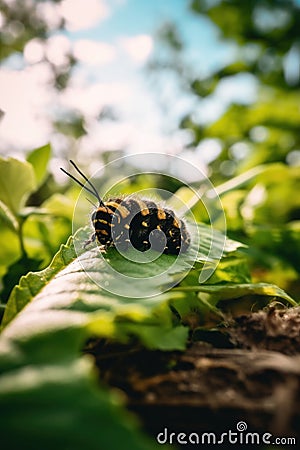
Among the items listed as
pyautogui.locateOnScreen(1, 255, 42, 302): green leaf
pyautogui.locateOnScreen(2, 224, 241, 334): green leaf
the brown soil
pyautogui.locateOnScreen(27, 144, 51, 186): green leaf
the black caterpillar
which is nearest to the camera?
the brown soil

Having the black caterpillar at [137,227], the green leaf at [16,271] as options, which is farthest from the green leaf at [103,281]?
the green leaf at [16,271]

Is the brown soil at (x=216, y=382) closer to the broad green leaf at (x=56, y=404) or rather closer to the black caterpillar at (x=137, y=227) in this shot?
the broad green leaf at (x=56, y=404)

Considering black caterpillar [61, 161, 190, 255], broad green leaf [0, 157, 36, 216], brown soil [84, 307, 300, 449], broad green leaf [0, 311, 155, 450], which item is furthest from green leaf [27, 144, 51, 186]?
broad green leaf [0, 311, 155, 450]

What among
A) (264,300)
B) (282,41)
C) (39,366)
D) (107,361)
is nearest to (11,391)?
(39,366)

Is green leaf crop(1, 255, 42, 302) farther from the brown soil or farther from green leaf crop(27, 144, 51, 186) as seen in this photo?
the brown soil

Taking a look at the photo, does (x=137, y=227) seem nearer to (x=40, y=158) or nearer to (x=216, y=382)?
(x=216, y=382)
